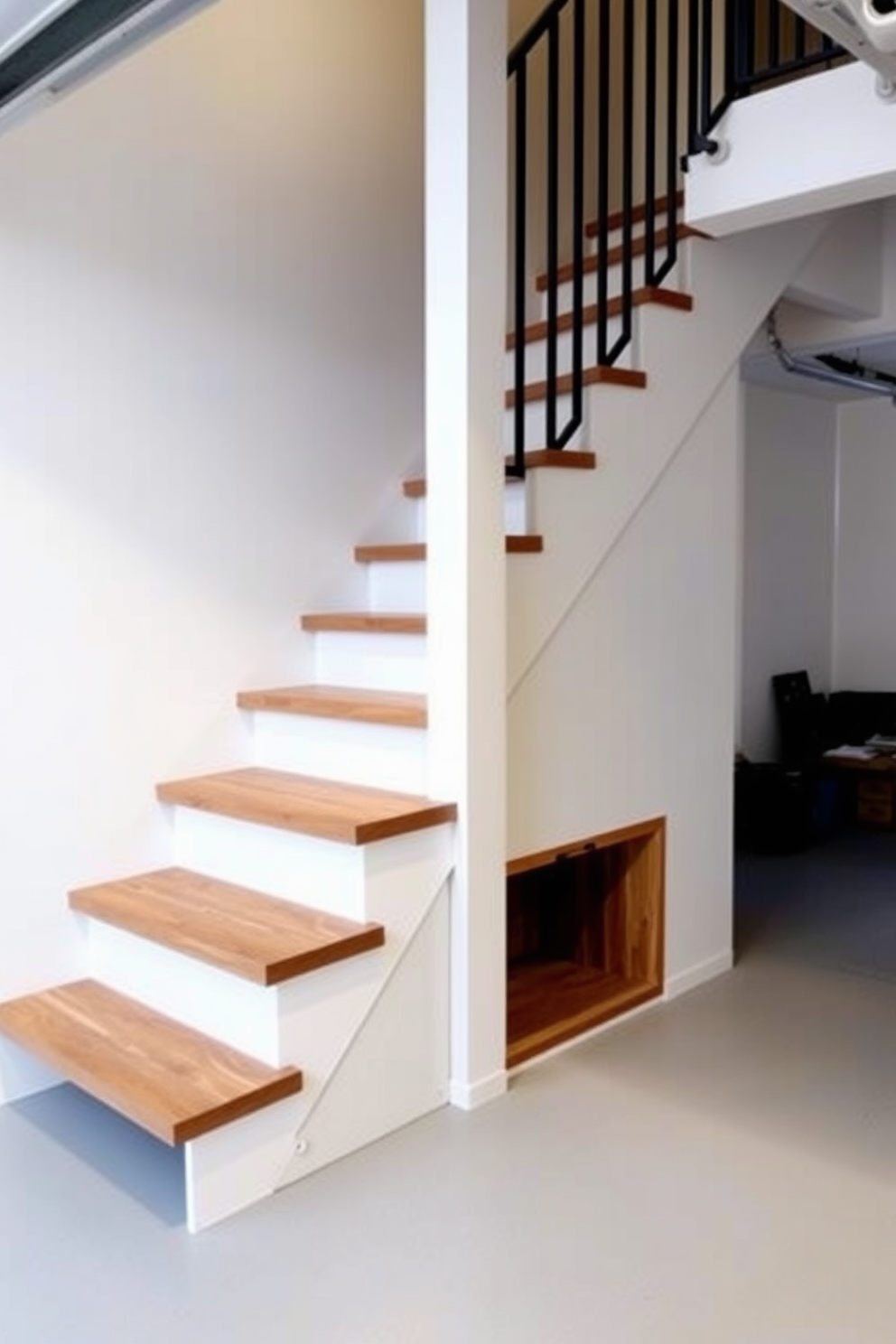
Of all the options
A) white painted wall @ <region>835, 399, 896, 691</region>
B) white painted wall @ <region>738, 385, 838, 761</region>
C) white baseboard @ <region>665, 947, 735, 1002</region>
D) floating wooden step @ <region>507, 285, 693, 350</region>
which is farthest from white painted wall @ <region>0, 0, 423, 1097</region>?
white painted wall @ <region>835, 399, 896, 691</region>

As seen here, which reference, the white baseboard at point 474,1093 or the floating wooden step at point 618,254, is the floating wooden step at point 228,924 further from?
the floating wooden step at point 618,254

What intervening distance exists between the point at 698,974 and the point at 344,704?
1.55 metres

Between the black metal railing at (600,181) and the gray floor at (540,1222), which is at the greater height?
the black metal railing at (600,181)

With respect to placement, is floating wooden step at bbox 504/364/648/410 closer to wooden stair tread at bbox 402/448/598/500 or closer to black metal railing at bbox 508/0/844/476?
black metal railing at bbox 508/0/844/476

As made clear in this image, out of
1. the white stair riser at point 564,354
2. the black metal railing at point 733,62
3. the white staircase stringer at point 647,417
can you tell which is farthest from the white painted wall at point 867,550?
the white stair riser at point 564,354

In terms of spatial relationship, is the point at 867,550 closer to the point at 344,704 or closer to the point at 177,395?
the point at 344,704

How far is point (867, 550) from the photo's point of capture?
22.2 ft

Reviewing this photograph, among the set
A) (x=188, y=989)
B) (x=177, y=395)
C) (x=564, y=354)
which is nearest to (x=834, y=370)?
(x=564, y=354)

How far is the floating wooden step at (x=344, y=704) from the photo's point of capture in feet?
9.20

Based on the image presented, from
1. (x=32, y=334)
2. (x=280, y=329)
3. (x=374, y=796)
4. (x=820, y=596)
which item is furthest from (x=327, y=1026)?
(x=820, y=596)

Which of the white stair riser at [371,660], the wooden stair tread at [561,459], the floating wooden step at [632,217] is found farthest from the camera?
the floating wooden step at [632,217]

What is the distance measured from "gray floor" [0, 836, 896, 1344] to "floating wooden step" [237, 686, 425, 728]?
99cm

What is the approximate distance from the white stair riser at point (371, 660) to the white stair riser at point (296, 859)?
662mm

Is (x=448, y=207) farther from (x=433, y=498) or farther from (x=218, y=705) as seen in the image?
(x=218, y=705)
